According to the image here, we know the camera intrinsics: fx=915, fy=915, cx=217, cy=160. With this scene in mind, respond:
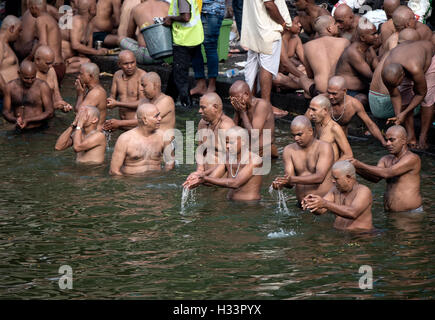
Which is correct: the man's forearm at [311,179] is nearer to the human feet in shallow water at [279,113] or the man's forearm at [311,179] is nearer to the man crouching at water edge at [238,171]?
the man crouching at water edge at [238,171]

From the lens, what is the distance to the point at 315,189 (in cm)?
849

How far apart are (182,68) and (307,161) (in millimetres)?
4981

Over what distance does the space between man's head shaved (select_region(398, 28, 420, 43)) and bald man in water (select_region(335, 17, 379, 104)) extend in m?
0.48

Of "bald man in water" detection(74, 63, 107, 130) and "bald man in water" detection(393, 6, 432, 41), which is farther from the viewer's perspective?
"bald man in water" detection(74, 63, 107, 130)

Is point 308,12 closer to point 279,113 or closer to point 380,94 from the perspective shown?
point 279,113

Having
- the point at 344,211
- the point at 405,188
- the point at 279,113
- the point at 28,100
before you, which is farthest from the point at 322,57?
the point at 344,211

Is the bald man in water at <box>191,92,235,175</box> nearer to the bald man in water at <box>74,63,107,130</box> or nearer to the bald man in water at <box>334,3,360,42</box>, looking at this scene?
the bald man in water at <box>74,63,107,130</box>

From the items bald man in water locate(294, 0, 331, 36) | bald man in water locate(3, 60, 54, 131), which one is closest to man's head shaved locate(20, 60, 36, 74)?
bald man in water locate(3, 60, 54, 131)

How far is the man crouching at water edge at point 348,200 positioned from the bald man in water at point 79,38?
9.05m

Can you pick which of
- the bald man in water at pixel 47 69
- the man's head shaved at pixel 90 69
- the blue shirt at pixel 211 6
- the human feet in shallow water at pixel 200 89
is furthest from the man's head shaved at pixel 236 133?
the human feet in shallow water at pixel 200 89

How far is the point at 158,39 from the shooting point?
43.3 feet

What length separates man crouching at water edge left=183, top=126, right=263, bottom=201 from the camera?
8609mm

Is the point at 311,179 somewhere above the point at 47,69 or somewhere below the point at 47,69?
below
